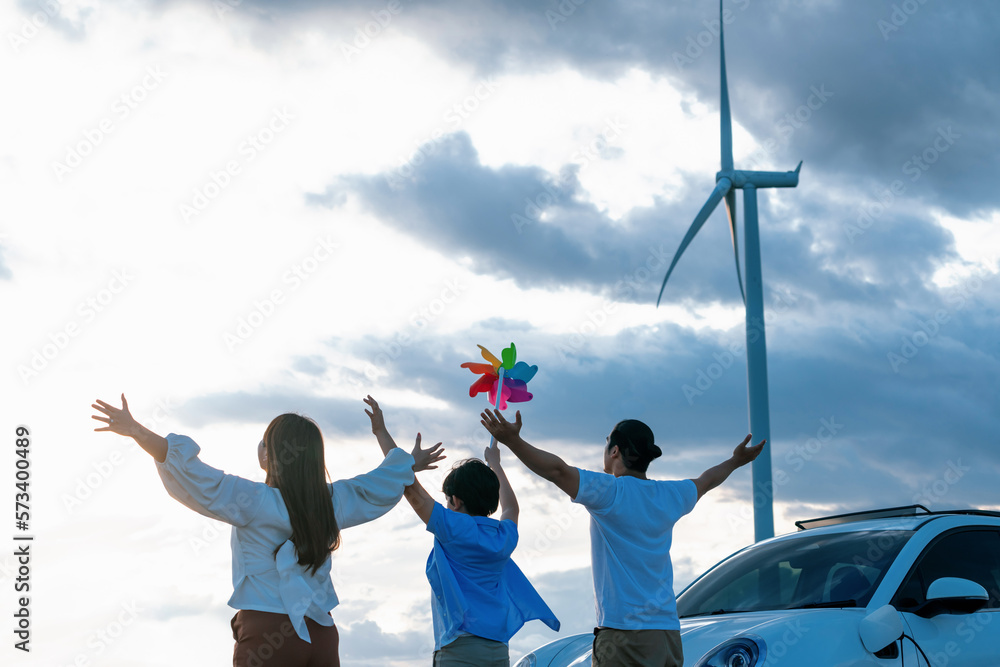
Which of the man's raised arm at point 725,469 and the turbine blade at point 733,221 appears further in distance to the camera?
the turbine blade at point 733,221

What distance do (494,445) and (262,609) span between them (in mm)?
1869

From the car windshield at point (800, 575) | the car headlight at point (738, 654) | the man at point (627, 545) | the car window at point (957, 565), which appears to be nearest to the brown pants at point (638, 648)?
the man at point (627, 545)

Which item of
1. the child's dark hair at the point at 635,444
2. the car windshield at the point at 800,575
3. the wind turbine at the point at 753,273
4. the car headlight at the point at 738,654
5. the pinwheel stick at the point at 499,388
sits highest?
the wind turbine at the point at 753,273

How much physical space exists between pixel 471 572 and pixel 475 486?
398 mm

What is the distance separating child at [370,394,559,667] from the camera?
13.9 ft

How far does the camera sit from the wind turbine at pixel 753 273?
16.1m

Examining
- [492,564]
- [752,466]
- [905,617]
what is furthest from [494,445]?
[752,466]

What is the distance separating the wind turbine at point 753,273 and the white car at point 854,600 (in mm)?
10385

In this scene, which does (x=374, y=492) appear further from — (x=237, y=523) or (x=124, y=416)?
(x=124, y=416)

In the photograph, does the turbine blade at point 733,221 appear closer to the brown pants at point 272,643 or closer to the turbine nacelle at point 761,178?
the turbine nacelle at point 761,178

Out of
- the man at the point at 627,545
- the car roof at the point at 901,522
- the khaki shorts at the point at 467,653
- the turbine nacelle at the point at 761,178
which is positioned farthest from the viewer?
the turbine nacelle at the point at 761,178

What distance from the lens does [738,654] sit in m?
4.03

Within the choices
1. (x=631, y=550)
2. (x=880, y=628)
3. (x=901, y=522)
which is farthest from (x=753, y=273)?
(x=631, y=550)

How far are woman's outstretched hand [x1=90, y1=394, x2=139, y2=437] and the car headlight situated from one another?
255 centimetres
